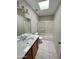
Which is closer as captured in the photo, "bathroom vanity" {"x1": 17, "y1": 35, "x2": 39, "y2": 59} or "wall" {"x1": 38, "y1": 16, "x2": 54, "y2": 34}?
"bathroom vanity" {"x1": 17, "y1": 35, "x2": 39, "y2": 59}

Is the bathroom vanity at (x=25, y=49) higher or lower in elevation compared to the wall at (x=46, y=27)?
lower

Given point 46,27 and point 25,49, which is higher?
point 46,27

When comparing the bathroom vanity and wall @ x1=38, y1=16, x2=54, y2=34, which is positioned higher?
wall @ x1=38, y1=16, x2=54, y2=34

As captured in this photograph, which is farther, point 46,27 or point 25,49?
point 46,27

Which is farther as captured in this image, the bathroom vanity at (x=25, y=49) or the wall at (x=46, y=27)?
the wall at (x=46, y=27)
